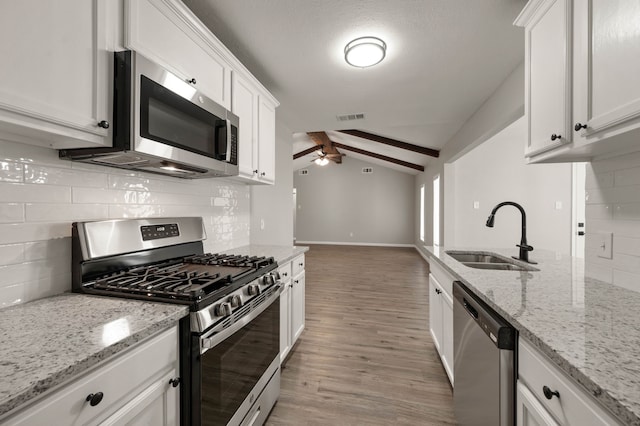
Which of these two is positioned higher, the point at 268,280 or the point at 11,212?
the point at 11,212

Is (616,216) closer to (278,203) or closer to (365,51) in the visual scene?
(365,51)

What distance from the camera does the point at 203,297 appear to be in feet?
3.45

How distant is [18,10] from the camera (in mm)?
808

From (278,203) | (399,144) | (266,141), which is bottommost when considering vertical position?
(278,203)

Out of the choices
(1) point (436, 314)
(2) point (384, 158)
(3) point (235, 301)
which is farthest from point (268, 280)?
(2) point (384, 158)

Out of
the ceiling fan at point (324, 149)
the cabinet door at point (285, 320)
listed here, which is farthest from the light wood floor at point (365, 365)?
the ceiling fan at point (324, 149)

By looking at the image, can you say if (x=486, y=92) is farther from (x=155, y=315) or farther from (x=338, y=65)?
(x=155, y=315)

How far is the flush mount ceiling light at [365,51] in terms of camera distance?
72.7 inches

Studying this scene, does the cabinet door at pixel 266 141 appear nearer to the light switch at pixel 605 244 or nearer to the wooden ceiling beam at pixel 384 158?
the light switch at pixel 605 244

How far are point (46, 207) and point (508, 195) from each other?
6078 millimetres

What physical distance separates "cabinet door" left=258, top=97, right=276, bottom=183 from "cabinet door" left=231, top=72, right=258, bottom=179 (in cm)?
9

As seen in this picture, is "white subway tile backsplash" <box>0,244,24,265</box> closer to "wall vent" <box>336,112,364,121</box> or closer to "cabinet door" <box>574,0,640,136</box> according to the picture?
"cabinet door" <box>574,0,640,136</box>

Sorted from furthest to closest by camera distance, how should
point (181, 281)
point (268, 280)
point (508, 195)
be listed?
point (508, 195)
point (268, 280)
point (181, 281)

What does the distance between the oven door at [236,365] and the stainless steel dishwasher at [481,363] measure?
105cm
